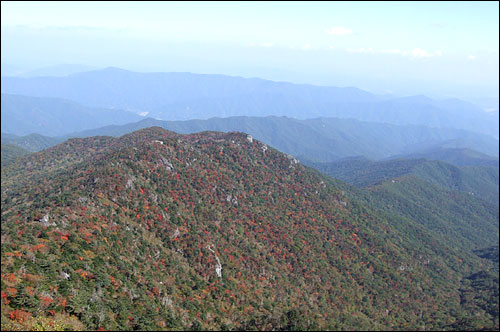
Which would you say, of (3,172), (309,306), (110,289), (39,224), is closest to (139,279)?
(110,289)

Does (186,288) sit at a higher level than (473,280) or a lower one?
higher

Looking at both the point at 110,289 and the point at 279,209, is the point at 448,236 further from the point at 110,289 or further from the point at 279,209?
the point at 110,289

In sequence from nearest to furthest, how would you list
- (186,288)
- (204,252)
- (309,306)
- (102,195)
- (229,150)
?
(186,288) < (102,195) < (204,252) < (309,306) < (229,150)

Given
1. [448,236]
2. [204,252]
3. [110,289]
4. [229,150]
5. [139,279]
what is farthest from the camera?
[448,236]

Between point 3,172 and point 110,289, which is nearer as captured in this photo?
point 110,289

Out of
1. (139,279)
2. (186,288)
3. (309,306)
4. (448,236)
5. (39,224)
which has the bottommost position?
(448,236)

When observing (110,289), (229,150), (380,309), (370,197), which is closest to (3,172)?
(229,150)
